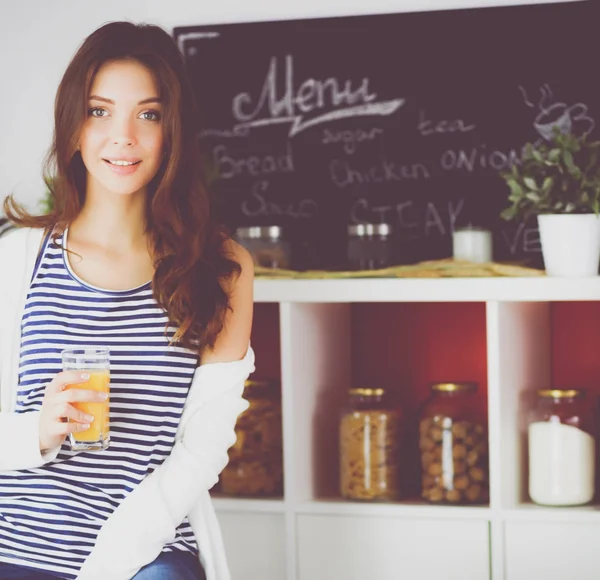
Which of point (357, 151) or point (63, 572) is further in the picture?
point (357, 151)

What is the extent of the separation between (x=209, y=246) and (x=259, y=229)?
0.67 m

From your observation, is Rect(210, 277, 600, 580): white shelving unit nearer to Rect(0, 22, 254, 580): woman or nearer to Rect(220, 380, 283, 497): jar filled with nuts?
Rect(220, 380, 283, 497): jar filled with nuts

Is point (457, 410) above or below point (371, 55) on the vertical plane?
below

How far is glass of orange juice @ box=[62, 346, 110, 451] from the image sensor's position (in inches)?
64.0

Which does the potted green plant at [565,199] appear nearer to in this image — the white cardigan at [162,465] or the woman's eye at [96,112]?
the white cardigan at [162,465]

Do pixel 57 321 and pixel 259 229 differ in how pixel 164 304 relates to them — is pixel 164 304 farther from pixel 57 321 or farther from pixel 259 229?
pixel 259 229

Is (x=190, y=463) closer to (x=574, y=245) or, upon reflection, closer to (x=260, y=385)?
(x=260, y=385)

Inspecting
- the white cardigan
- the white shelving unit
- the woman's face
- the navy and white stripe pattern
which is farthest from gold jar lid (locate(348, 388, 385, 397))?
the woman's face

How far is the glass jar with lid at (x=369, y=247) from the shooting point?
8.05 feet

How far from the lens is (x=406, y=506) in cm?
232

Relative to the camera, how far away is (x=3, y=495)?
174cm

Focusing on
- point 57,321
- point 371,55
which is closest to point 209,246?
point 57,321

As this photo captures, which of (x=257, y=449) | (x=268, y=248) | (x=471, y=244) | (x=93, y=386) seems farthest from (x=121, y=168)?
(x=471, y=244)

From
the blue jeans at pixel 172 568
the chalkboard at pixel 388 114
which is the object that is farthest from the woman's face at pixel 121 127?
the chalkboard at pixel 388 114
